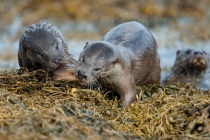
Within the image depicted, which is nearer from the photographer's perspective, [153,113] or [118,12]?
[153,113]

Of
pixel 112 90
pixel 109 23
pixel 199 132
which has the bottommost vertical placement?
pixel 199 132

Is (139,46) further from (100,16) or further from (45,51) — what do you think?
(100,16)

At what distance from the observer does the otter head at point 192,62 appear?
739cm

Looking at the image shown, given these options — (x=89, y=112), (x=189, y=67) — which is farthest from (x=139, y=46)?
(x=189, y=67)

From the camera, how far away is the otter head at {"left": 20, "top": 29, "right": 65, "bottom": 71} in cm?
529

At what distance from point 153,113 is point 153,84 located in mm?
1298

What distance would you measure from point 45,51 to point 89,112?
101cm

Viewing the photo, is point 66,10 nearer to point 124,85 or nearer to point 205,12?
point 205,12

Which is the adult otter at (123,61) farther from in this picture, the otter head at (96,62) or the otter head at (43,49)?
the otter head at (43,49)

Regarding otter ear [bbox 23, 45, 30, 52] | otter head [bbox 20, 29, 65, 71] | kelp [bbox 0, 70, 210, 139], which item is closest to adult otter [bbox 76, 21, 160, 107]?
kelp [bbox 0, 70, 210, 139]

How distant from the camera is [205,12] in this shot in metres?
13.9

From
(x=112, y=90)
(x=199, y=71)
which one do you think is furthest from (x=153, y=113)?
(x=199, y=71)

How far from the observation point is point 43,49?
5.29m

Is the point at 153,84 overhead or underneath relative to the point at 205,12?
underneath
